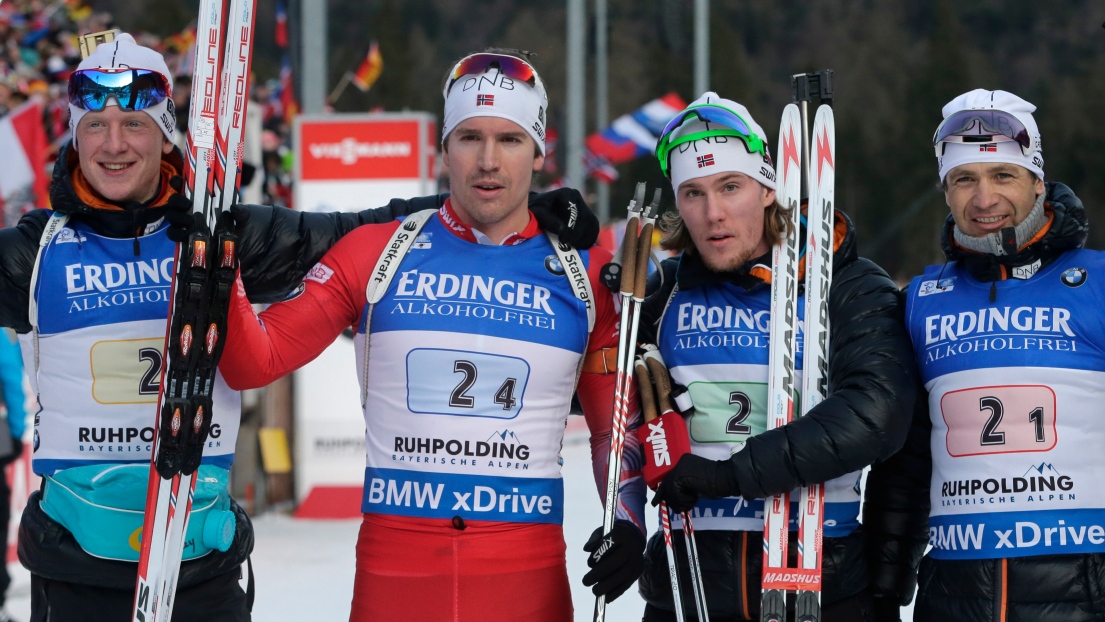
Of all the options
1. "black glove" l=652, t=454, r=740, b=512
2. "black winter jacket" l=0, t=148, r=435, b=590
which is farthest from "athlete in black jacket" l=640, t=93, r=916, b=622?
"black winter jacket" l=0, t=148, r=435, b=590

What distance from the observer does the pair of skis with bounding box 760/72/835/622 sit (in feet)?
9.47

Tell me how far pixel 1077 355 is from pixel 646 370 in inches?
39.0

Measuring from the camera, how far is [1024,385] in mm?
2916

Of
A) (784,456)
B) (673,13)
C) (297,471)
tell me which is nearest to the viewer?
(784,456)

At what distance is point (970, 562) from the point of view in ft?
9.68

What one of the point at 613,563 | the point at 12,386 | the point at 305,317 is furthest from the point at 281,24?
the point at 613,563

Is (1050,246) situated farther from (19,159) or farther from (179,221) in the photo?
(19,159)

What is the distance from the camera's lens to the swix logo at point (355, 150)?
806 cm

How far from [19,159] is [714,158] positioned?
15.9ft

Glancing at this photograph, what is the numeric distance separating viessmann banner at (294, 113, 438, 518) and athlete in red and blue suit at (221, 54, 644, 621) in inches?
199

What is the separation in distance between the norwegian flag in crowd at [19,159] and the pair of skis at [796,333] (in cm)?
482

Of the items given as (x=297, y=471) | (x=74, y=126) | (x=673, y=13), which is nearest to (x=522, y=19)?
(x=673, y=13)

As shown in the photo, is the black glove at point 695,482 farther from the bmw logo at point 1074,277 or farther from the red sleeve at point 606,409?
the bmw logo at point 1074,277

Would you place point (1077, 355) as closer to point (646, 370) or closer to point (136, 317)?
point (646, 370)
